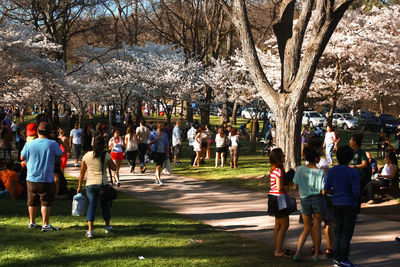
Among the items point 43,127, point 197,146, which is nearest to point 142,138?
point 197,146

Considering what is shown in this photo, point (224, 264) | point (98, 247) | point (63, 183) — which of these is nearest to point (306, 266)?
point (224, 264)

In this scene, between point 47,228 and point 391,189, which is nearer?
point 47,228

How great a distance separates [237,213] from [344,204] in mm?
4487

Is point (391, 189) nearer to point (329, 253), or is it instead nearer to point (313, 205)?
point (329, 253)

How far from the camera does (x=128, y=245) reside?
7.47m

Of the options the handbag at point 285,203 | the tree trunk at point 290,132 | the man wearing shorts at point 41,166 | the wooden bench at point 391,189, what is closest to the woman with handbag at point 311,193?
the handbag at point 285,203

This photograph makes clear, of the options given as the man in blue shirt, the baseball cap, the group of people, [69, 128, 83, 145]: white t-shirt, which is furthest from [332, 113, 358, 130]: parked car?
the baseball cap

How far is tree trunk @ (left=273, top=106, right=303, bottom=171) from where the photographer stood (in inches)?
562

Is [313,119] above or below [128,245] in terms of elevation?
above

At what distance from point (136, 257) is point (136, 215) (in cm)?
323

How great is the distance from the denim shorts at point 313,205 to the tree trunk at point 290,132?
755 cm

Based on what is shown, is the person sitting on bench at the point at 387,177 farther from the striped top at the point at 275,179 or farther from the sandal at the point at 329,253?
the striped top at the point at 275,179

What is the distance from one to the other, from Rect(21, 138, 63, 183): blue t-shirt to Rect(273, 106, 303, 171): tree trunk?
8.18 m

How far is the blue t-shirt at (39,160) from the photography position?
761 cm
